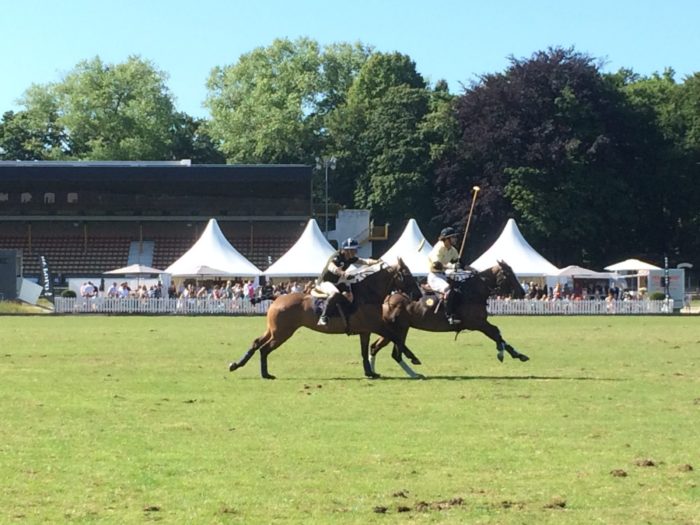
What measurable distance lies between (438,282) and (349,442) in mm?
9675

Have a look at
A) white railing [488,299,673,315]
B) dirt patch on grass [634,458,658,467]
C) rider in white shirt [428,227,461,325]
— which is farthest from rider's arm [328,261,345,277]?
white railing [488,299,673,315]

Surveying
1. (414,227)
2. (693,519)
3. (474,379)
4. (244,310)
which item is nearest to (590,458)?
(693,519)

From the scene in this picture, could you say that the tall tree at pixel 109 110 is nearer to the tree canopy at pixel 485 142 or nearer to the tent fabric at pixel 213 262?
the tree canopy at pixel 485 142

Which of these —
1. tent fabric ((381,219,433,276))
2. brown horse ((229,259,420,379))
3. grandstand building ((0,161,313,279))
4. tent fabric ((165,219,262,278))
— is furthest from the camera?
grandstand building ((0,161,313,279))

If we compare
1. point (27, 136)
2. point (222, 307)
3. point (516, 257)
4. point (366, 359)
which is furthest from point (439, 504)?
point (27, 136)

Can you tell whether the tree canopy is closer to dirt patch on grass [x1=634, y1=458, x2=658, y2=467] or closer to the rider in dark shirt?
the rider in dark shirt

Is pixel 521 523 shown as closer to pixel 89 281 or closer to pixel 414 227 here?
pixel 414 227

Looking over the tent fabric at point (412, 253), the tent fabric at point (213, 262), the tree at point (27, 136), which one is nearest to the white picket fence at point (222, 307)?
the tent fabric at point (213, 262)

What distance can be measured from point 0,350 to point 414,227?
103 ft

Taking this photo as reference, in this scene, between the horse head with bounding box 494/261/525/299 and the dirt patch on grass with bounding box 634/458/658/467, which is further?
the horse head with bounding box 494/261/525/299

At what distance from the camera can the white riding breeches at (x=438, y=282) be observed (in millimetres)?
21094

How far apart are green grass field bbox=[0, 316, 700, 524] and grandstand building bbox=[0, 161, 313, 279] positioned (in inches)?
1944

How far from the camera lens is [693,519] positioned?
27.5 feet

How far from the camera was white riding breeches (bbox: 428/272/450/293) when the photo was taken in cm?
2109
